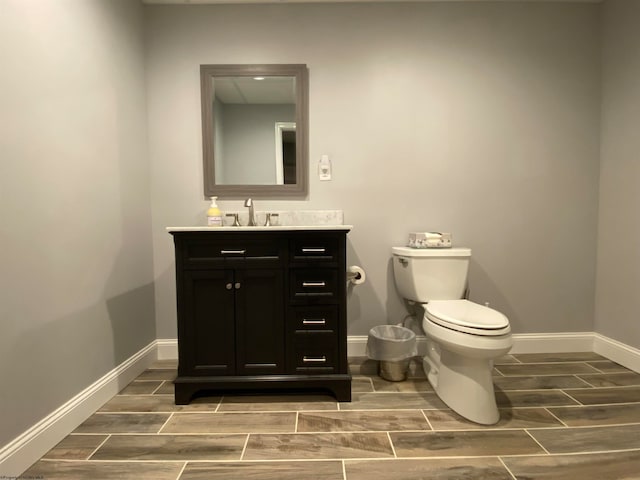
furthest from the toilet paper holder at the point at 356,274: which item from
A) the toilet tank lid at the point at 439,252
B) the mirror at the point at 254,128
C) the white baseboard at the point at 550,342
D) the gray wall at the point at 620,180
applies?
the gray wall at the point at 620,180

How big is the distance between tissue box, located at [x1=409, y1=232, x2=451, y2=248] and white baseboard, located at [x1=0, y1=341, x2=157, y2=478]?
6.04 ft

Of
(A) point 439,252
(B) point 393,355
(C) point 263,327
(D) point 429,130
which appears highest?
(D) point 429,130

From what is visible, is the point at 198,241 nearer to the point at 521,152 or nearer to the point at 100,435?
the point at 100,435

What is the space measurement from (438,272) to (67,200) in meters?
1.89

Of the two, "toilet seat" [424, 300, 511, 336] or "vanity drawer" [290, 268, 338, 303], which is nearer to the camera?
"toilet seat" [424, 300, 511, 336]

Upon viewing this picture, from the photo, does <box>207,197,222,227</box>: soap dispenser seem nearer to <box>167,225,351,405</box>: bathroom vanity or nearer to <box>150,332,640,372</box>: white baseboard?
<box>167,225,351,405</box>: bathroom vanity

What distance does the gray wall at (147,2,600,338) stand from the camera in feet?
6.88

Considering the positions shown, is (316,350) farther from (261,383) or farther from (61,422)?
(61,422)

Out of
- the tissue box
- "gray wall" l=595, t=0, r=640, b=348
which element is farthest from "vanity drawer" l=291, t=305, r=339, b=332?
"gray wall" l=595, t=0, r=640, b=348

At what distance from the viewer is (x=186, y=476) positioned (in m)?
1.17

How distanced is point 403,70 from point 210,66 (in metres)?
1.24

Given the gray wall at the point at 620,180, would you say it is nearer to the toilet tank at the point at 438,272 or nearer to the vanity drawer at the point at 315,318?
the toilet tank at the point at 438,272

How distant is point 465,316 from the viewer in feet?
5.20

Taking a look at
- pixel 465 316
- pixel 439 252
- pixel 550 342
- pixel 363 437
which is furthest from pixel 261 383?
pixel 550 342
